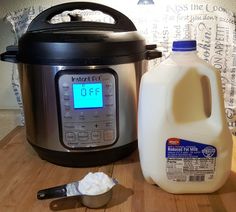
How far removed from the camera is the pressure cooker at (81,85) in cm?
62

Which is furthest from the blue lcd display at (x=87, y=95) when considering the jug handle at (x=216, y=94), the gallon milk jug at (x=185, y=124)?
the jug handle at (x=216, y=94)

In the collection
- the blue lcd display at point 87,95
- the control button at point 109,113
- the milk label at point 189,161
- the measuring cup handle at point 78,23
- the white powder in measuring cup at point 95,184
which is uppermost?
the measuring cup handle at point 78,23

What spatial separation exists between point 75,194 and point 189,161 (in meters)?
0.23

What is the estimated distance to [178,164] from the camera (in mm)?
582

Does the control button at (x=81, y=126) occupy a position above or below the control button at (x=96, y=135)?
above

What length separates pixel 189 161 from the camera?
22.8 inches

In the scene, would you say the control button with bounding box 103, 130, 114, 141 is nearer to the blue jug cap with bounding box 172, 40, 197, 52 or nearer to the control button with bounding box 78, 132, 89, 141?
the control button with bounding box 78, 132, 89, 141

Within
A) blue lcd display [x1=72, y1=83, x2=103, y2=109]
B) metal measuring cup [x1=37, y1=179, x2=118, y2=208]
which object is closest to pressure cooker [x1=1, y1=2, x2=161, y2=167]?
blue lcd display [x1=72, y1=83, x2=103, y2=109]

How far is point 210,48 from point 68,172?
576 mm

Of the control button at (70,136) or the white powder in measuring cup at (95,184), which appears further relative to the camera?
the control button at (70,136)

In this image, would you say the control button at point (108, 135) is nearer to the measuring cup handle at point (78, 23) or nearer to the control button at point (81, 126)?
the control button at point (81, 126)

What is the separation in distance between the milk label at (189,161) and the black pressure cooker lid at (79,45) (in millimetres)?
221

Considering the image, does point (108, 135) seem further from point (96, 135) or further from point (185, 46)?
point (185, 46)

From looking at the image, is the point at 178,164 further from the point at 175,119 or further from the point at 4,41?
the point at 4,41
